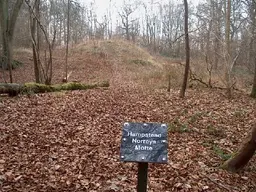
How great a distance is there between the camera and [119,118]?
877cm

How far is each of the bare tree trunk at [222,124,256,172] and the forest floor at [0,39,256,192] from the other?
19cm

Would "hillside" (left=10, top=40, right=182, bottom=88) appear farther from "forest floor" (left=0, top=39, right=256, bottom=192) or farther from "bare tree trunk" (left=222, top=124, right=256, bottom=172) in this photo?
"bare tree trunk" (left=222, top=124, right=256, bottom=172)

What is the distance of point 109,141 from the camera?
21.9 ft

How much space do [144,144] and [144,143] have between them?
0.01m

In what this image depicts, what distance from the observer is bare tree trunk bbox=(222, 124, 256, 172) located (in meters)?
4.88

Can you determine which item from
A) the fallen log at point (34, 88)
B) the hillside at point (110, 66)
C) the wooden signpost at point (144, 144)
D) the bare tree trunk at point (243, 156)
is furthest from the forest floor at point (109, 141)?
the hillside at point (110, 66)

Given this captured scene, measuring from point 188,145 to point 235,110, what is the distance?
439 centimetres

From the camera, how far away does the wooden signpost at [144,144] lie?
3.24 metres

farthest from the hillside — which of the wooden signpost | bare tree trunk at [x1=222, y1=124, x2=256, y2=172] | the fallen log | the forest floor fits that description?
the wooden signpost

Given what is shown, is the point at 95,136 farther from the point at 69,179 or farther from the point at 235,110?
the point at 235,110

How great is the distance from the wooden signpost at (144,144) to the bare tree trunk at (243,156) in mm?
2445

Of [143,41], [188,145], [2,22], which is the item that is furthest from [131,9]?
[188,145]

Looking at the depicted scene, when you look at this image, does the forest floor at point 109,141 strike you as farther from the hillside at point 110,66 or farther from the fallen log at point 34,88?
the hillside at point 110,66

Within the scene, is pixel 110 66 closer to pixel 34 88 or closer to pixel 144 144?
pixel 34 88
